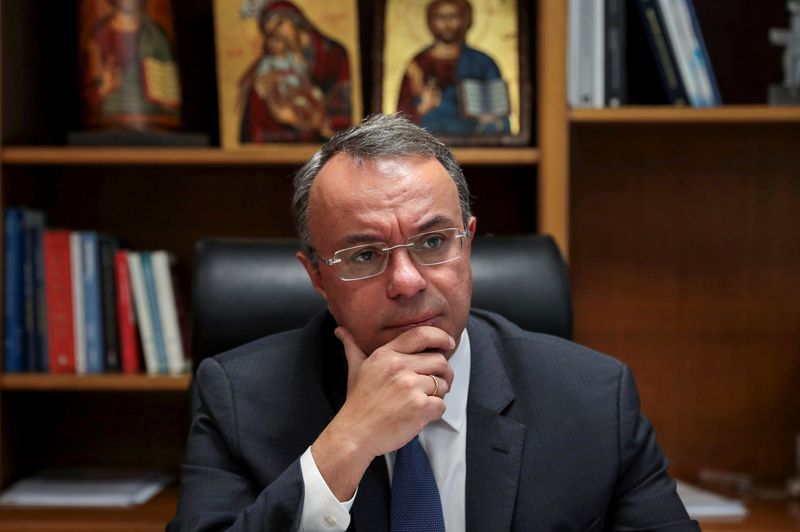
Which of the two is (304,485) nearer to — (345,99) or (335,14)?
(345,99)

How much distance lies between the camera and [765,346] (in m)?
2.28

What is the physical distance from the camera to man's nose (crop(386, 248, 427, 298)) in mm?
1203

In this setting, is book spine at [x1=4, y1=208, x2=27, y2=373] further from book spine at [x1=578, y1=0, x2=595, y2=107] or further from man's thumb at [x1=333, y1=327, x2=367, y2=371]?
book spine at [x1=578, y1=0, x2=595, y2=107]

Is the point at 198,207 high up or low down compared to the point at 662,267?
up

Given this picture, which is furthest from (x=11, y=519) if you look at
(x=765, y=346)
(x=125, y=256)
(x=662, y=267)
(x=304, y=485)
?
(x=765, y=346)

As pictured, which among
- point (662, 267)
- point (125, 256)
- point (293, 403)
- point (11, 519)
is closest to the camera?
point (293, 403)

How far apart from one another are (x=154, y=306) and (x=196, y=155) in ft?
1.17

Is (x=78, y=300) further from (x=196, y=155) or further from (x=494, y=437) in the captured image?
(x=494, y=437)

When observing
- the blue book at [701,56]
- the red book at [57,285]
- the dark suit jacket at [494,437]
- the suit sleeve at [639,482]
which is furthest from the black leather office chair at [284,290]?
the blue book at [701,56]

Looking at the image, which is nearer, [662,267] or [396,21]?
[396,21]

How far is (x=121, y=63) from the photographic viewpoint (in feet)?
6.56

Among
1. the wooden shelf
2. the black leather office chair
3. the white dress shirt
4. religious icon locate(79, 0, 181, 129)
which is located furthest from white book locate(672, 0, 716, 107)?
the wooden shelf

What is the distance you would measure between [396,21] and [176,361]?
3.05 feet

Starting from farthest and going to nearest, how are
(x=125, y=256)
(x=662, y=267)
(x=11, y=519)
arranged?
(x=662, y=267) < (x=125, y=256) < (x=11, y=519)
